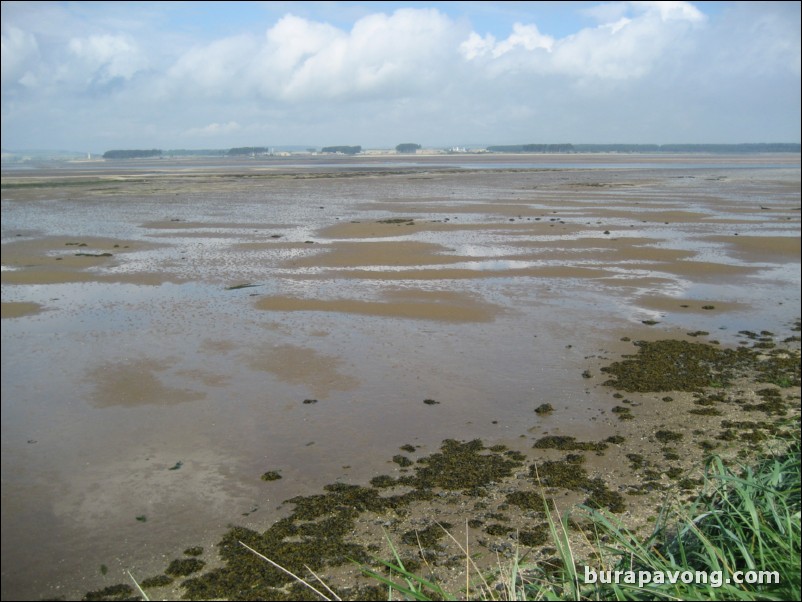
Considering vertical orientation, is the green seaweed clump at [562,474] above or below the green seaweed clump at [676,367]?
below

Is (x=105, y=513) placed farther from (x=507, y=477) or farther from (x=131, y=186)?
(x=131, y=186)

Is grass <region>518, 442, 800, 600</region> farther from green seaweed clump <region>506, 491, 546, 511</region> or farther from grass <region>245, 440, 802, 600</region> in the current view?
green seaweed clump <region>506, 491, 546, 511</region>

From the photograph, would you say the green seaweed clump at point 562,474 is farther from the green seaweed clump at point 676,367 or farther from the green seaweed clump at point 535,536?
the green seaweed clump at point 676,367

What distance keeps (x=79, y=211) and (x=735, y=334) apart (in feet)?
98.1

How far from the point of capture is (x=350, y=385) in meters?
9.06

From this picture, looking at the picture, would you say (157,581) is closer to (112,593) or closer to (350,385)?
(112,593)

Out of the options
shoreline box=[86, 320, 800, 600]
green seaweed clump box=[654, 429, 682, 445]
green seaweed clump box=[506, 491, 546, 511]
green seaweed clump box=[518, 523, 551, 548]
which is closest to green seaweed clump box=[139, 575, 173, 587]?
shoreline box=[86, 320, 800, 600]

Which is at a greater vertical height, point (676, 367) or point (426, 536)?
point (676, 367)

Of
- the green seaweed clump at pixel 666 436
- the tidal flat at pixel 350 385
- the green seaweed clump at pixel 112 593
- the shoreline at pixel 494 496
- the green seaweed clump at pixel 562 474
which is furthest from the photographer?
the green seaweed clump at pixel 666 436

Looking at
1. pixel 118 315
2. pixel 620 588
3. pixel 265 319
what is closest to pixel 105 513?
pixel 620 588

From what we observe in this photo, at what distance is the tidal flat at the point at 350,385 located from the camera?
5887mm

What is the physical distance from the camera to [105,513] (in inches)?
235

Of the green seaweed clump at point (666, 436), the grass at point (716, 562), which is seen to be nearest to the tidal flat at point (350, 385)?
the green seaweed clump at point (666, 436)

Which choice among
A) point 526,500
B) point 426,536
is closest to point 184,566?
point 426,536
